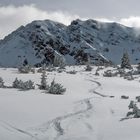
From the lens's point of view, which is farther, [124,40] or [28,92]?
[124,40]

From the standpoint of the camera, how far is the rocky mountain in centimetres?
14629

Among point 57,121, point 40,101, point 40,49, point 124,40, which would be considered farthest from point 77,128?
point 124,40

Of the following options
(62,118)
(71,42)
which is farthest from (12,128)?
(71,42)

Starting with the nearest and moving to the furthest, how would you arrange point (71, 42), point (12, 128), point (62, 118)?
1. point (12, 128)
2. point (62, 118)
3. point (71, 42)

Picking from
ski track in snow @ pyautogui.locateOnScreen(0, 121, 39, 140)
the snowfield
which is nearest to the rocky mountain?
the snowfield

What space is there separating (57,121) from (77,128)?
1047mm

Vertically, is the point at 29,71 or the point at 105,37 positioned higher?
the point at 105,37

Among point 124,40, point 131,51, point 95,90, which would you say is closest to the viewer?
point 95,90

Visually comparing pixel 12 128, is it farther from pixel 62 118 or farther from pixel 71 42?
pixel 71 42

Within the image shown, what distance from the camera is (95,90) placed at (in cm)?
2252

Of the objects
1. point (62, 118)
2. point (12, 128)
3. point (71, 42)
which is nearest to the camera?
point (12, 128)

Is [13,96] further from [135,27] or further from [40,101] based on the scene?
[135,27]

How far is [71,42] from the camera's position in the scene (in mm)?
158625

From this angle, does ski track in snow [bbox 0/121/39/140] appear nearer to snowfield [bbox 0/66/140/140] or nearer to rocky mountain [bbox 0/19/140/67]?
snowfield [bbox 0/66/140/140]
